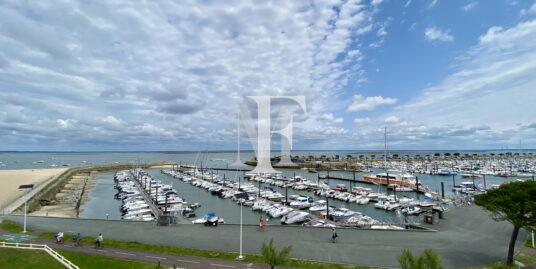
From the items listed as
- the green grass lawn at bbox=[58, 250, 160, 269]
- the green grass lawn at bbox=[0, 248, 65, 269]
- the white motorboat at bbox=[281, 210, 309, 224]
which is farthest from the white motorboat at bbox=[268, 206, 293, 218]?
the green grass lawn at bbox=[0, 248, 65, 269]

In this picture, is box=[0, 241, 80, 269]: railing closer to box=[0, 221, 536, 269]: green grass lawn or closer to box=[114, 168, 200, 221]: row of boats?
box=[0, 221, 536, 269]: green grass lawn

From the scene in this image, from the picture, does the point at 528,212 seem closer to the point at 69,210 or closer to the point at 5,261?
the point at 5,261

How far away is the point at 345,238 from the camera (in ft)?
68.2

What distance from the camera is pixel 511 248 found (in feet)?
50.9

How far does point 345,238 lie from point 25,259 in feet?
75.2

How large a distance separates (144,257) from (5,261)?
28.8 ft

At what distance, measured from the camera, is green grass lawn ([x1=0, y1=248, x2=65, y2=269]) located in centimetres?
1623

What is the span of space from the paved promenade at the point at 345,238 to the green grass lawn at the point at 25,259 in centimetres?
507

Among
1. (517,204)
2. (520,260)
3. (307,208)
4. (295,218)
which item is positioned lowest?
(307,208)

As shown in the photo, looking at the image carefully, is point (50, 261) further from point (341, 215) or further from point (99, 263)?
point (341, 215)

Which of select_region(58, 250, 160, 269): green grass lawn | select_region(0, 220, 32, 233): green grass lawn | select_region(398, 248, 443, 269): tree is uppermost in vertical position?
select_region(398, 248, 443, 269): tree

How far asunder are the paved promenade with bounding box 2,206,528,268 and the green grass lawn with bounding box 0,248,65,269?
199 inches

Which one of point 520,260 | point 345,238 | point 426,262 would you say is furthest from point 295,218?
point 426,262

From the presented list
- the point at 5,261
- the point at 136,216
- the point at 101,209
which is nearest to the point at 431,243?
the point at 5,261
